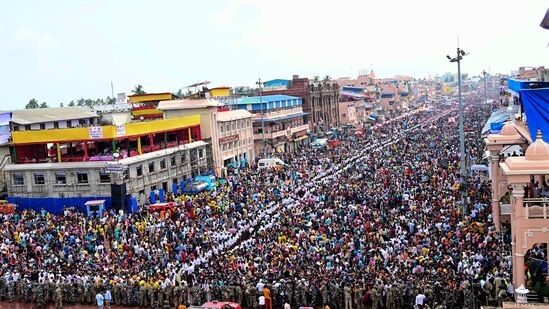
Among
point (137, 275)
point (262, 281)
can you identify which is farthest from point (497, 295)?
point (137, 275)

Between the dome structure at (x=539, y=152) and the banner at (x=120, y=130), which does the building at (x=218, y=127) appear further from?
the dome structure at (x=539, y=152)

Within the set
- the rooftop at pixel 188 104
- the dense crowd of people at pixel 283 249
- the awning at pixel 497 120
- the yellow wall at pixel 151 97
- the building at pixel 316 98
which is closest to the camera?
the dense crowd of people at pixel 283 249

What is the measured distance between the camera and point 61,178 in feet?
115

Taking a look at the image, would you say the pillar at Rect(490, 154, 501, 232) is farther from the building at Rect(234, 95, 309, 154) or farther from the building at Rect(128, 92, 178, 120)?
the building at Rect(128, 92, 178, 120)

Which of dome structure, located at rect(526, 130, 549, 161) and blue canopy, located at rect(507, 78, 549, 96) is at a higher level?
blue canopy, located at rect(507, 78, 549, 96)

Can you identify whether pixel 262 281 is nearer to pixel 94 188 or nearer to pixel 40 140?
pixel 94 188

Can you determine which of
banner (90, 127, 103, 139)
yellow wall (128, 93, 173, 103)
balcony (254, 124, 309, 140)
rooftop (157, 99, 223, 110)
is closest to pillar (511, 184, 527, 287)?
banner (90, 127, 103, 139)

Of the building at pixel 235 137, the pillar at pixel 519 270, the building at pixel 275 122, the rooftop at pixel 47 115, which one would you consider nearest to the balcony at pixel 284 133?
the building at pixel 275 122

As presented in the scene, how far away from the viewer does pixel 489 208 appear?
1038 inches

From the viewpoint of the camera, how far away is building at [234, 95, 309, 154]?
Answer: 56.6m

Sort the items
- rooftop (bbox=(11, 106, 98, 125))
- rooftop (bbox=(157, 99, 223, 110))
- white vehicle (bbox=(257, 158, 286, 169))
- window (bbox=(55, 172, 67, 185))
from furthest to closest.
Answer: white vehicle (bbox=(257, 158, 286, 169)) → rooftop (bbox=(157, 99, 223, 110)) → rooftop (bbox=(11, 106, 98, 125)) → window (bbox=(55, 172, 67, 185))

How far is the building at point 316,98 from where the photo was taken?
70750mm

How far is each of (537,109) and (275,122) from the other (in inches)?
1565

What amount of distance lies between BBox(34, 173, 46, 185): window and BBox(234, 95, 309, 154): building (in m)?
21.3
